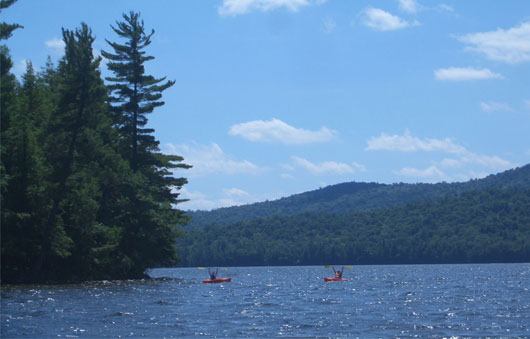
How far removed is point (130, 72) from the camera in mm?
62562

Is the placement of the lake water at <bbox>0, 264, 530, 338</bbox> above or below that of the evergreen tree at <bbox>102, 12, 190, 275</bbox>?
below

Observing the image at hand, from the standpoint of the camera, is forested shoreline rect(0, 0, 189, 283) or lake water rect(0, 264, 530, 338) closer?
lake water rect(0, 264, 530, 338)

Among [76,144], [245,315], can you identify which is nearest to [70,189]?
[76,144]

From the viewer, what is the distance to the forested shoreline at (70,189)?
47000mm

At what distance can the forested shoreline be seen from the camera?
47000 millimetres

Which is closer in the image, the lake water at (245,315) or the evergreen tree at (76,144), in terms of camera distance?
the lake water at (245,315)

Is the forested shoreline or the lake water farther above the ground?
the forested shoreline

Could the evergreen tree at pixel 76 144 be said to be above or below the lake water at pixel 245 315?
above

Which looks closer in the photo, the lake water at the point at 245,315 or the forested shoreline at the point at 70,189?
the lake water at the point at 245,315

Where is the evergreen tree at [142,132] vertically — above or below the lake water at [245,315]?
above

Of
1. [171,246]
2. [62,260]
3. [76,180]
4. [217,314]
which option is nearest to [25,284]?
[62,260]

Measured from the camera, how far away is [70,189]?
1941 inches

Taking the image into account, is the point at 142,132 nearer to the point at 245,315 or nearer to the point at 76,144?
the point at 76,144

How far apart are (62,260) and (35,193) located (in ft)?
23.3
